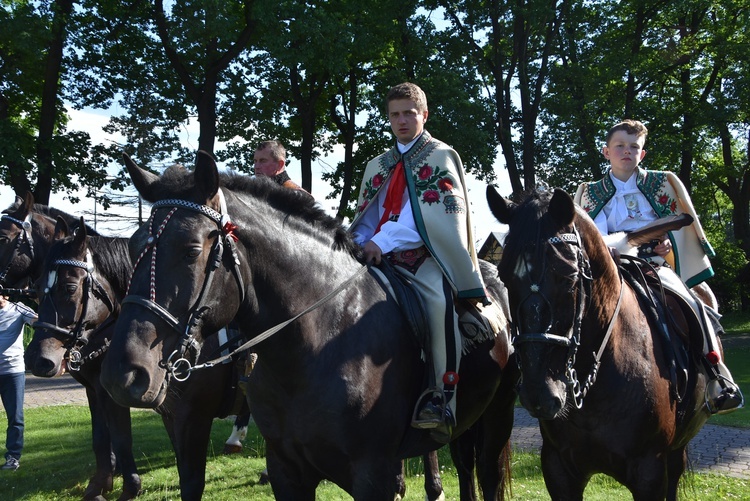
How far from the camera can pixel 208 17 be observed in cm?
1903

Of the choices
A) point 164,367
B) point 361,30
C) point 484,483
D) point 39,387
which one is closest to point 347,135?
point 361,30

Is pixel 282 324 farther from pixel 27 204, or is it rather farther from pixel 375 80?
pixel 375 80

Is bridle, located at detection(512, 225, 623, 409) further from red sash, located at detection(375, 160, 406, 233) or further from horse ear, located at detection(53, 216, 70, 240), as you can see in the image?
horse ear, located at detection(53, 216, 70, 240)

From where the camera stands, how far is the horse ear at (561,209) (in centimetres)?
323

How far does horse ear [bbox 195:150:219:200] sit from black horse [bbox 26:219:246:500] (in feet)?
7.60

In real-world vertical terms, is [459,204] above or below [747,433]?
above

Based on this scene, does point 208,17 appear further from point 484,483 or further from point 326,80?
point 484,483

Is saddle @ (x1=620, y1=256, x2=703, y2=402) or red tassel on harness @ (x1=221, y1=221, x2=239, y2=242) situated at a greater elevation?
red tassel on harness @ (x1=221, y1=221, x2=239, y2=242)

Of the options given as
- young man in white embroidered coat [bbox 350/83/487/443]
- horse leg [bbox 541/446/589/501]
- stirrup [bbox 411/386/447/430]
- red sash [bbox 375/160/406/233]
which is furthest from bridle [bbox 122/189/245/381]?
horse leg [bbox 541/446/589/501]

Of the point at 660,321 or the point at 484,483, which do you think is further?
the point at 484,483

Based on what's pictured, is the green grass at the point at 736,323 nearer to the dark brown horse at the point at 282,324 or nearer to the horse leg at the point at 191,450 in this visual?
the horse leg at the point at 191,450

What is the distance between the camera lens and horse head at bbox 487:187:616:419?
3074 mm

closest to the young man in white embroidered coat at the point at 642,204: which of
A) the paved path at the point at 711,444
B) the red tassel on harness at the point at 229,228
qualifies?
the red tassel on harness at the point at 229,228

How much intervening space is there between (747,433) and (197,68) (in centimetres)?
1955
